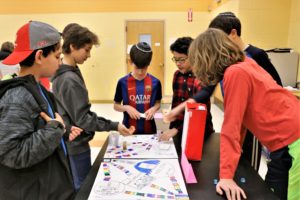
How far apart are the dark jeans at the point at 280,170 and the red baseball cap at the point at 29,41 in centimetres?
111

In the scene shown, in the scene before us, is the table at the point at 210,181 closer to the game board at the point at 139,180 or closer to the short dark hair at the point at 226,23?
the game board at the point at 139,180

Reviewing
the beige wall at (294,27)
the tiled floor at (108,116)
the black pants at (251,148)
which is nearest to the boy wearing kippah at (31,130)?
the black pants at (251,148)

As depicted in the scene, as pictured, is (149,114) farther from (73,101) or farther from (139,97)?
(73,101)

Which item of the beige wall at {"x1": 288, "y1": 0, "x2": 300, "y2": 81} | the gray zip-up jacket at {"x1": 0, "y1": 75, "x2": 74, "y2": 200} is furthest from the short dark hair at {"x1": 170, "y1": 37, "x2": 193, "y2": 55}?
the beige wall at {"x1": 288, "y1": 0, "x2": 300, "y2": 81}

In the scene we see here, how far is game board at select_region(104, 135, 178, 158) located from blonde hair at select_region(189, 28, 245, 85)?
0.49 meters

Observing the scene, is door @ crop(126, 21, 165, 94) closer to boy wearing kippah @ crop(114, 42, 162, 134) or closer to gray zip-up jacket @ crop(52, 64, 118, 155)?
boy wearing kippah @ crop(114, 42, 162, 134)

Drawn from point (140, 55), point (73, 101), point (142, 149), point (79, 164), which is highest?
point (140, 55)

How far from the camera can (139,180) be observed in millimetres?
1096

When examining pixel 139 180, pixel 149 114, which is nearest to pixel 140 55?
pixel 149 114

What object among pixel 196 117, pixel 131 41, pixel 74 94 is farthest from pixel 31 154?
pixel 131 41

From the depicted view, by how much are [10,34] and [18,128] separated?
6.15 metres

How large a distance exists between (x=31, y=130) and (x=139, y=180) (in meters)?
0.48

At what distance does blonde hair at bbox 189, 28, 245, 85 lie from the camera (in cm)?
111

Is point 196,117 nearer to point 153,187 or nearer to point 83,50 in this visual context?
point 153,187
